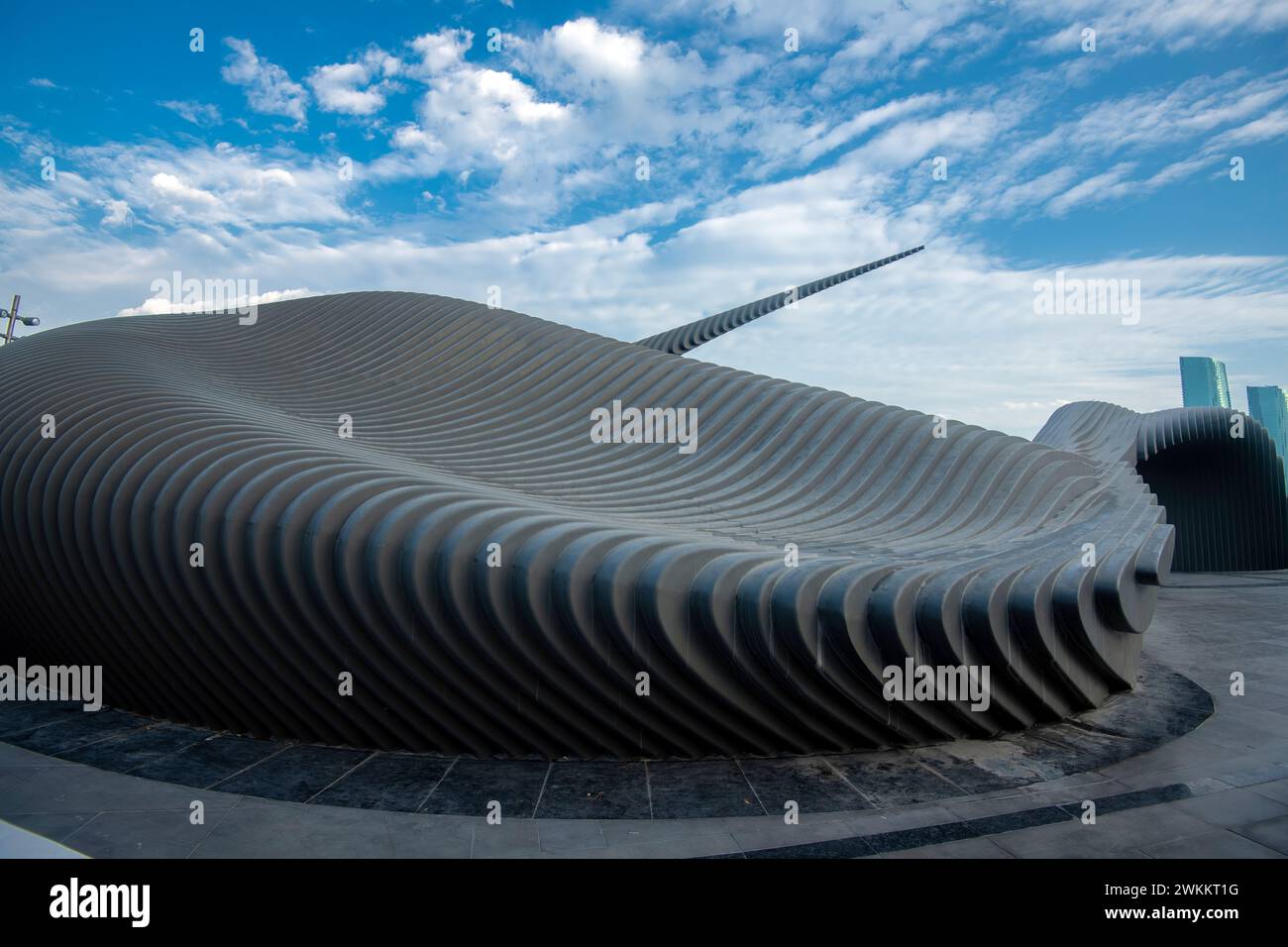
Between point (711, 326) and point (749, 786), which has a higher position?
point (711, 326)

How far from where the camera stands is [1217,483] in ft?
69.9

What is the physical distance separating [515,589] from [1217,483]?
72.4 ft

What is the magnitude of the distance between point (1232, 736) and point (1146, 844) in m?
3.26

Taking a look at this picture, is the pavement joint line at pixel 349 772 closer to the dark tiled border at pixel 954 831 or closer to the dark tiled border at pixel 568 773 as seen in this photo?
the dark tiled border at pixel 568 773

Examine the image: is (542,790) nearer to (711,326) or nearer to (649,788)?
(649,788)

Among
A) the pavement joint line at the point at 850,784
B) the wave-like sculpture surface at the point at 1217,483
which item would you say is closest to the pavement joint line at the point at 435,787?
the pavement joint line at the point at 850,784

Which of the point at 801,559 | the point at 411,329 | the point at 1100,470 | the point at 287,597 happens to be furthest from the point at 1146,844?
the point at 411,329

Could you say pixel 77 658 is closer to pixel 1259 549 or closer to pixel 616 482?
pixel 616 482

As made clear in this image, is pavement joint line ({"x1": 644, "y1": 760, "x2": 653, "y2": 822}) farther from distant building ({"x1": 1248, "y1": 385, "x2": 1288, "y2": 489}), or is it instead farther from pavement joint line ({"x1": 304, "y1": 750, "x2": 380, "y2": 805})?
distant building ({"x1": 1248, "y1": 385, "x2": 1288, "y2": 489})

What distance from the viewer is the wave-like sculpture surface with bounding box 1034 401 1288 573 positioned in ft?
62.8

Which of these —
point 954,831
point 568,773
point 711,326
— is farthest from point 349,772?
point 711,326

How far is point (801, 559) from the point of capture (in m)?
7.07

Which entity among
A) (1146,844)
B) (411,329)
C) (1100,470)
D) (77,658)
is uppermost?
(411,329)

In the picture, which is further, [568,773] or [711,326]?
[711,326]
